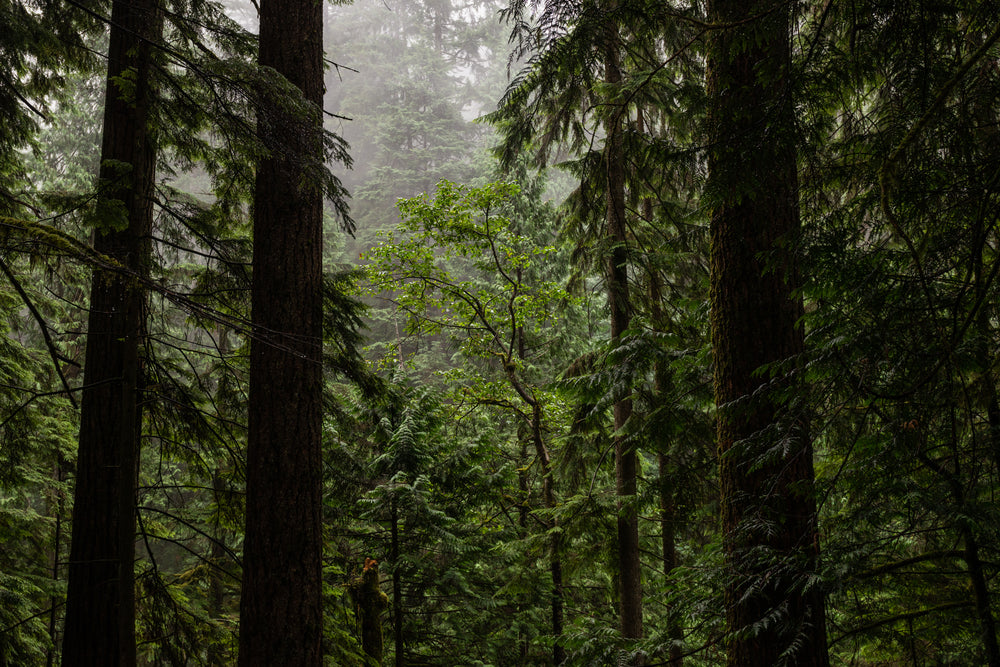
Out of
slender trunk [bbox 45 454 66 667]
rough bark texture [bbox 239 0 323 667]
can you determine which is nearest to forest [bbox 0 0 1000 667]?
rough bark texture [bbox 239 0 323 667]

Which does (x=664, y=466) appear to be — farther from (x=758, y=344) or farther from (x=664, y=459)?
(x=758, y=344)

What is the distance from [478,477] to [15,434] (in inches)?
215

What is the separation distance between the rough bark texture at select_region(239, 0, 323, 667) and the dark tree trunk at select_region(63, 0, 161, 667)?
2.61ft

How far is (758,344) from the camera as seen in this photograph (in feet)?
10.9

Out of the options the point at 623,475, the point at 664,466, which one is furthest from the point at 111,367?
the point at 664,466

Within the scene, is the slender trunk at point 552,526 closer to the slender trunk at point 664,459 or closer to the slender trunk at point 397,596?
the slender trunk at point 664,459

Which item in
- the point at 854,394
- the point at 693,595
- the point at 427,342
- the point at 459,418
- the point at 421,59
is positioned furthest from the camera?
the point at 421,59

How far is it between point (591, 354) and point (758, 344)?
405cm

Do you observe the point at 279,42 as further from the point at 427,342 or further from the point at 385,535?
the point at 427,342

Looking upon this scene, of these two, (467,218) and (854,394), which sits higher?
(467,218)

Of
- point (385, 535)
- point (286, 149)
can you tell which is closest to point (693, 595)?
point (286, 149)

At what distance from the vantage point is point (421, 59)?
113 feet

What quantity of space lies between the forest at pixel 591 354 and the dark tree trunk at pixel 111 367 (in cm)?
3

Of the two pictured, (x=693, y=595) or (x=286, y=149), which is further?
(x=286, y=149)
